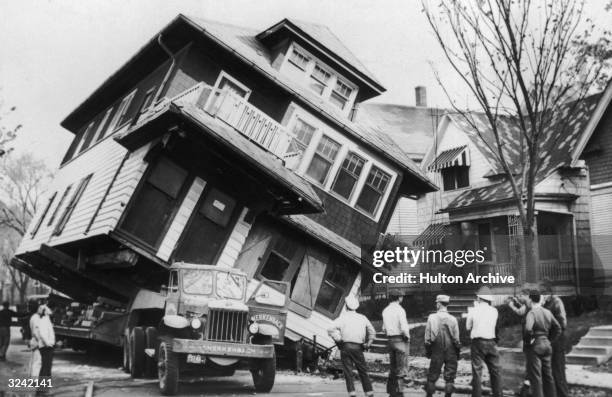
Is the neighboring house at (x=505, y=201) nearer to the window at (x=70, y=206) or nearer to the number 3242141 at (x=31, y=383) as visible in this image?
the number 3242141 at (x=31, y=383)

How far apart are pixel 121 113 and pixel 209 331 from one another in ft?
45.1


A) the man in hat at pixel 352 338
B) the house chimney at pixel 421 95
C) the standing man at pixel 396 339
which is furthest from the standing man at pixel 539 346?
the house chimney at pixel 421 95

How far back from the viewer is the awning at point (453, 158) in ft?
99.2

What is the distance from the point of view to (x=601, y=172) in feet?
73.0

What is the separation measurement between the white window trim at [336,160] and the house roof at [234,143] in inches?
84.8

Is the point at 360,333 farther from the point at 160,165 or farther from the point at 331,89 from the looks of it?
the point at 331,89

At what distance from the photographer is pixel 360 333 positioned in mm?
10984

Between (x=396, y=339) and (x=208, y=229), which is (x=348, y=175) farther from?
(x=396, y=339)

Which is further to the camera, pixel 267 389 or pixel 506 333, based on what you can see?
pixel 506 333

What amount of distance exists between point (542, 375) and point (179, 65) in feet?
46.2

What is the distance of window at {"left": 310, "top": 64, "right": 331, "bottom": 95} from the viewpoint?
21.8 meters

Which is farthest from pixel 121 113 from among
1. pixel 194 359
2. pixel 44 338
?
pixel 194 359

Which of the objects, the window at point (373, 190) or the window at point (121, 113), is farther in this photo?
the window at point (121, 113)

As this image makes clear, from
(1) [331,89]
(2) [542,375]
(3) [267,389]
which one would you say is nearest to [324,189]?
(1) [331,89]
